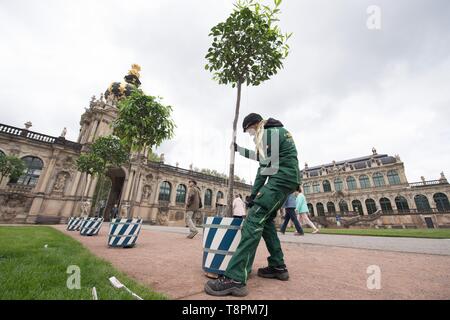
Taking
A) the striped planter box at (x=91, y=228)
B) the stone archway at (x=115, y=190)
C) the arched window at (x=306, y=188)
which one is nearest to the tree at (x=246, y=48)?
the striped planter box at (x=91, y=228)

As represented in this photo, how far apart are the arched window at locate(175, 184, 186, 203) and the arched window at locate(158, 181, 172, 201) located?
1.51 m

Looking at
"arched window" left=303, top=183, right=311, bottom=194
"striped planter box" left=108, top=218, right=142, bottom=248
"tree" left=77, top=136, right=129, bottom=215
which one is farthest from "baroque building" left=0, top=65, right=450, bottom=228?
"tree" left=77, top=136, right=129, bottom=215

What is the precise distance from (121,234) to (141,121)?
369cm

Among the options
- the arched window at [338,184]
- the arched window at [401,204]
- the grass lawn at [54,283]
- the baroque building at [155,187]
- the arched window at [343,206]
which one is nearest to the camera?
the grass lawn at [54,283]

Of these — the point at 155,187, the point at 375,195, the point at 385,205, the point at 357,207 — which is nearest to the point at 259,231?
the point at 155,187

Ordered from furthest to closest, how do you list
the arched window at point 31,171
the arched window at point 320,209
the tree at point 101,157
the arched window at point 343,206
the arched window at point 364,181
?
the arched window at point 320,209, the arched window at point 343,206, the arched window at point 364,181, the arched window at point 31,171, the tree at point 101,157

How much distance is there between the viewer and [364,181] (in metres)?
41.6

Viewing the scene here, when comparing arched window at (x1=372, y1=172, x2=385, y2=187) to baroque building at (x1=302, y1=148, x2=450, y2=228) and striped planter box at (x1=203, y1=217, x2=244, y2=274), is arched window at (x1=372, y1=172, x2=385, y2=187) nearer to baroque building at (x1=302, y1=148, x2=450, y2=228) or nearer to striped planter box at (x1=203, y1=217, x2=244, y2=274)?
baroque building at (x1=302, y1=148, x2=450, y2=228)

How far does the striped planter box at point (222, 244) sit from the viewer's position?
2512mm

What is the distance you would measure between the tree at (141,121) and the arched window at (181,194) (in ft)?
80.9

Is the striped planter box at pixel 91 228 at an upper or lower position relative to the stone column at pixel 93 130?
lower

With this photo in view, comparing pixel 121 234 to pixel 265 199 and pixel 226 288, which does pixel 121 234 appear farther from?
pixel 265 199

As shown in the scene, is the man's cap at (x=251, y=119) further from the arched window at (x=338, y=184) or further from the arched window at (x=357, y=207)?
the arched window at (x=338, y=184)

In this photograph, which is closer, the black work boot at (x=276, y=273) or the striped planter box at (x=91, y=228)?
the black work boot at (x=276, y=273)
